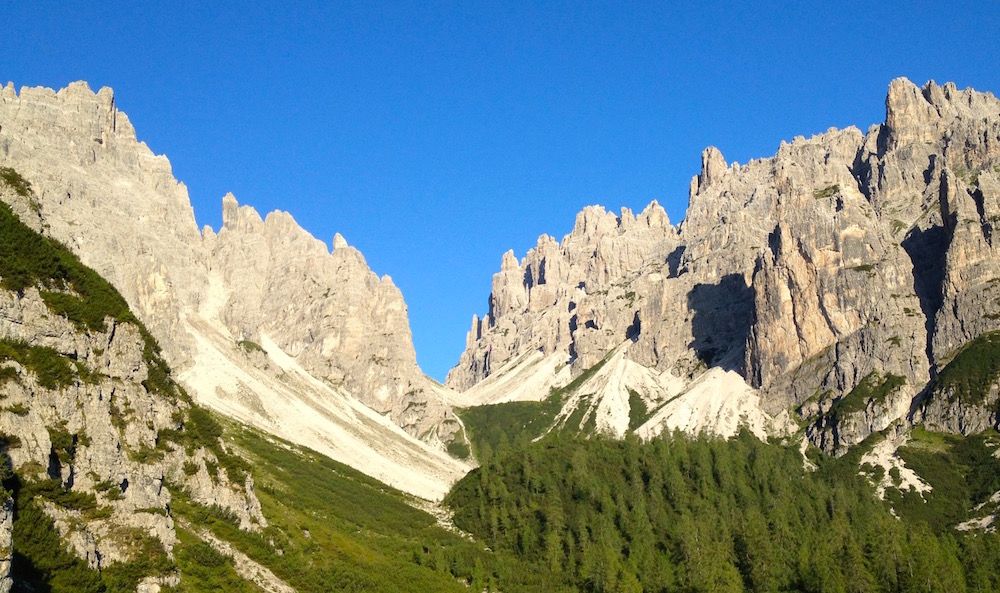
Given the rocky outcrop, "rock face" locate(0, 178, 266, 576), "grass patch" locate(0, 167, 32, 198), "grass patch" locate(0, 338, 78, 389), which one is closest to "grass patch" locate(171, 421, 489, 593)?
"rock face" locate(0, 178, 266, 576)

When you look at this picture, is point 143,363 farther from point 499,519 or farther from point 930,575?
point 930,575

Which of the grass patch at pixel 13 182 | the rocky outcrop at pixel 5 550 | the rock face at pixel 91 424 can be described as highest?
the grass patch at pixel 13 182

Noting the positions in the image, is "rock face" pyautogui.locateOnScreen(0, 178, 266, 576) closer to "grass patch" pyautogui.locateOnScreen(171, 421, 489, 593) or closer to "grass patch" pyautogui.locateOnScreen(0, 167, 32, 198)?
"grass patch" pyautogui.locateOnScreen(171, 421, 489, 593)

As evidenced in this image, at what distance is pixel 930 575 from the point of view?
14150 centimetres

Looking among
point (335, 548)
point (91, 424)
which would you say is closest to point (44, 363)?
point (91, 424)

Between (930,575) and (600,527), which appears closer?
(930,575)

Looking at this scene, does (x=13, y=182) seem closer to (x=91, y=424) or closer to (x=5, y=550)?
(x=91, y=424)

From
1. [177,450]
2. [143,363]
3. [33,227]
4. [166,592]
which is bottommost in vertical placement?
[166,592]

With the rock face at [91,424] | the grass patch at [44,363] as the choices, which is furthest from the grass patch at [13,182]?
the grass patch at [44,363]

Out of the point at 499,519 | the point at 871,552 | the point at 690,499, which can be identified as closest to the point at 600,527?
the point at 499,519

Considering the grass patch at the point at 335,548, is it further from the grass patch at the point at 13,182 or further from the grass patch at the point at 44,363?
the grass patch at the point at 13,182

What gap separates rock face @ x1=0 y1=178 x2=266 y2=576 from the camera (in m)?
65.5

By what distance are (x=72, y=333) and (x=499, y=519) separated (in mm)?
106950

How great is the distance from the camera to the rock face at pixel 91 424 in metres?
65.5
